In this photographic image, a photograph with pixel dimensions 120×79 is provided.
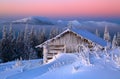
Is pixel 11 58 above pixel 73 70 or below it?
below

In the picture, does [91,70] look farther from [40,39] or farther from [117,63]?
[40,39]

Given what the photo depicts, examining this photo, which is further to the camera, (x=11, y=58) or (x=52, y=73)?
(x=11, y=58)

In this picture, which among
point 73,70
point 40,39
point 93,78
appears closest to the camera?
point 93,78

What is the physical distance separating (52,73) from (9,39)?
5503cm

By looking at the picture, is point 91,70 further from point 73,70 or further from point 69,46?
point 69,46

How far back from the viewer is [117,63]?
1098 cm

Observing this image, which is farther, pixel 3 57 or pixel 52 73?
pixel 3 57

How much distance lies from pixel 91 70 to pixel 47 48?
60.7 ft

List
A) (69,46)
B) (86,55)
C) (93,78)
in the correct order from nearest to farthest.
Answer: (93,78)
(86,55)
(69,46)

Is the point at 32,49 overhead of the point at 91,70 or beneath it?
beneath

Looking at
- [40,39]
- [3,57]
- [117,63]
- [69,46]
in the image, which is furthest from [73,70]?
[40,39]

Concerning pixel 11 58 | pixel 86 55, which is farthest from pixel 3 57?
pixel 86 55

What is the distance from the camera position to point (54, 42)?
2916 centimetres

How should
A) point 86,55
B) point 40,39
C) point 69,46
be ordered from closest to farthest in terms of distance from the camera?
1. point 86,55
2. point 69,46
3. point 40,39
